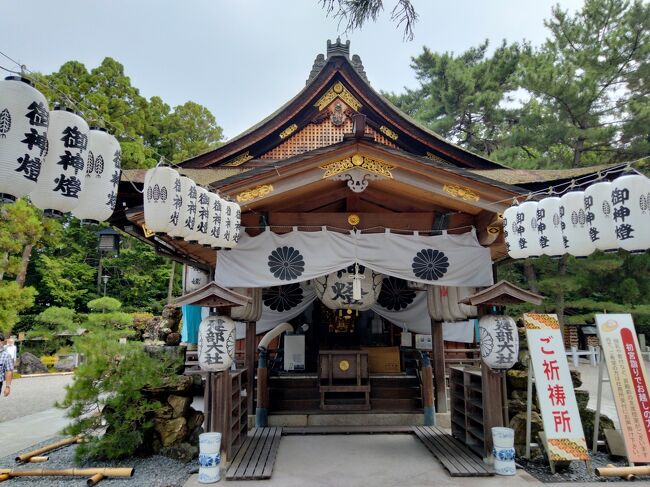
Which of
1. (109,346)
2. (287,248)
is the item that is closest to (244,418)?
(109,346)

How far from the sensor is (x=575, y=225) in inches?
205

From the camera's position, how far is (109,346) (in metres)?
6.38

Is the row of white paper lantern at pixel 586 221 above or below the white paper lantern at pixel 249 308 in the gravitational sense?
above

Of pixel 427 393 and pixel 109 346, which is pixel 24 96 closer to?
pixel 109 346

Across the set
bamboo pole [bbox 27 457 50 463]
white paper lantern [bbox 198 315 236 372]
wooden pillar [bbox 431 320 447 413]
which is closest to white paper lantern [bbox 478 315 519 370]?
wooden pillar [bbox 431 320 447 413]

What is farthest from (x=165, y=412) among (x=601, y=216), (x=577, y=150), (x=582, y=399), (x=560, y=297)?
(x=577, y=150)

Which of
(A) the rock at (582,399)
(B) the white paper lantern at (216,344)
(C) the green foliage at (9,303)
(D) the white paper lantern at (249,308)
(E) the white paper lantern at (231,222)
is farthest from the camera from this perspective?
(C) the green foliage at (9,303)

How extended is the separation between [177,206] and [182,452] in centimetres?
370

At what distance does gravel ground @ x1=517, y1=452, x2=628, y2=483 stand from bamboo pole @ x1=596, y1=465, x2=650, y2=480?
0.19 feet

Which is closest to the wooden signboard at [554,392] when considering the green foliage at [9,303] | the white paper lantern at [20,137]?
the white paper lantern at [20,137]

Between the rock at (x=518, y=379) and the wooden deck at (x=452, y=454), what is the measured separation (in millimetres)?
1310

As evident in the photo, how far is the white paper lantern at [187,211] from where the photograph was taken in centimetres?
520

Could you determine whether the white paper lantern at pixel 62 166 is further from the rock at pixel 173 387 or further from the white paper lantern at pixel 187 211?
the rock at pixel 173 387

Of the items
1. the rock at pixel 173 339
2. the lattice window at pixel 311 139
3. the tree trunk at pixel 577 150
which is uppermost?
the tree trunk at pixel 577 150
